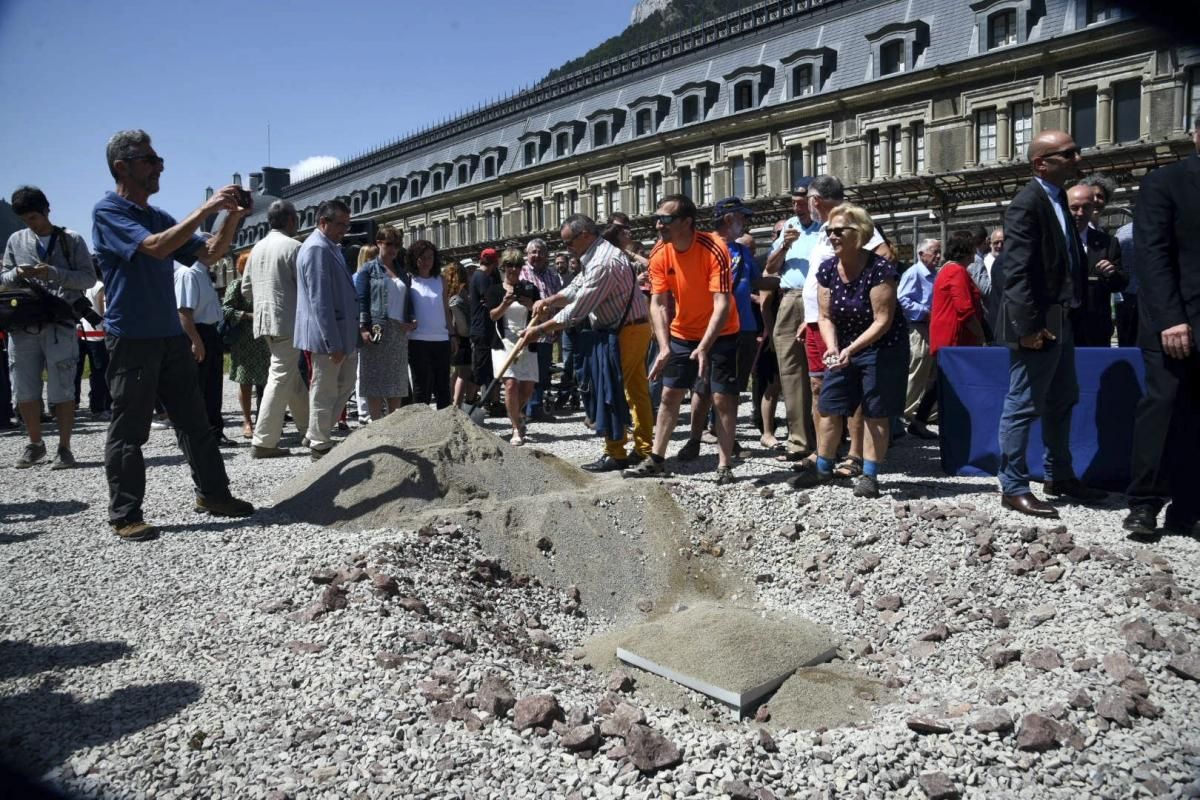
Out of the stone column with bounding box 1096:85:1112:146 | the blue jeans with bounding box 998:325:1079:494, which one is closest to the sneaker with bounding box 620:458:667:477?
the blue jeans with bounding box 998:325:1079:494

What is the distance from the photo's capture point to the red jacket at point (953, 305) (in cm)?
876

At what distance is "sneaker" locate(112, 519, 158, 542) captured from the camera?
18.2 feet

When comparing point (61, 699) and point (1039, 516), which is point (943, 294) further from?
point (61, 699)

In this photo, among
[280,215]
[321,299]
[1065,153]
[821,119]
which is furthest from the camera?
[821,119]

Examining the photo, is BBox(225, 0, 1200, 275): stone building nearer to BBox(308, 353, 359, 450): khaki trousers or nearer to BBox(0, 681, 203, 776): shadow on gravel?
BBox(308, 353, 359, 450): khaki trousers

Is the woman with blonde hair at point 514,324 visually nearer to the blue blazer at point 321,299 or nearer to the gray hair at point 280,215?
the blue blazer at point 321,299

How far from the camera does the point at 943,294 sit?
28.8 feet

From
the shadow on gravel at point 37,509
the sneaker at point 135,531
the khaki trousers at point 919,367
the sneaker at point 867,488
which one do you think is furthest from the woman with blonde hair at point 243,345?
the khaki trousers at point 919,367

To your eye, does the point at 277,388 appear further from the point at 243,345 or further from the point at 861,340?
the point at 861,340

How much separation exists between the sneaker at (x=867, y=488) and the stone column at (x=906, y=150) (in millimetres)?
37562

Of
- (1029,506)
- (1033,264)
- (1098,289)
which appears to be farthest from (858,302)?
(1098,289)

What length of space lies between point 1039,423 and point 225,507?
6086 mm

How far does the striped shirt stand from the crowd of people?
2 cm

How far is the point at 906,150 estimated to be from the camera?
132 ft
